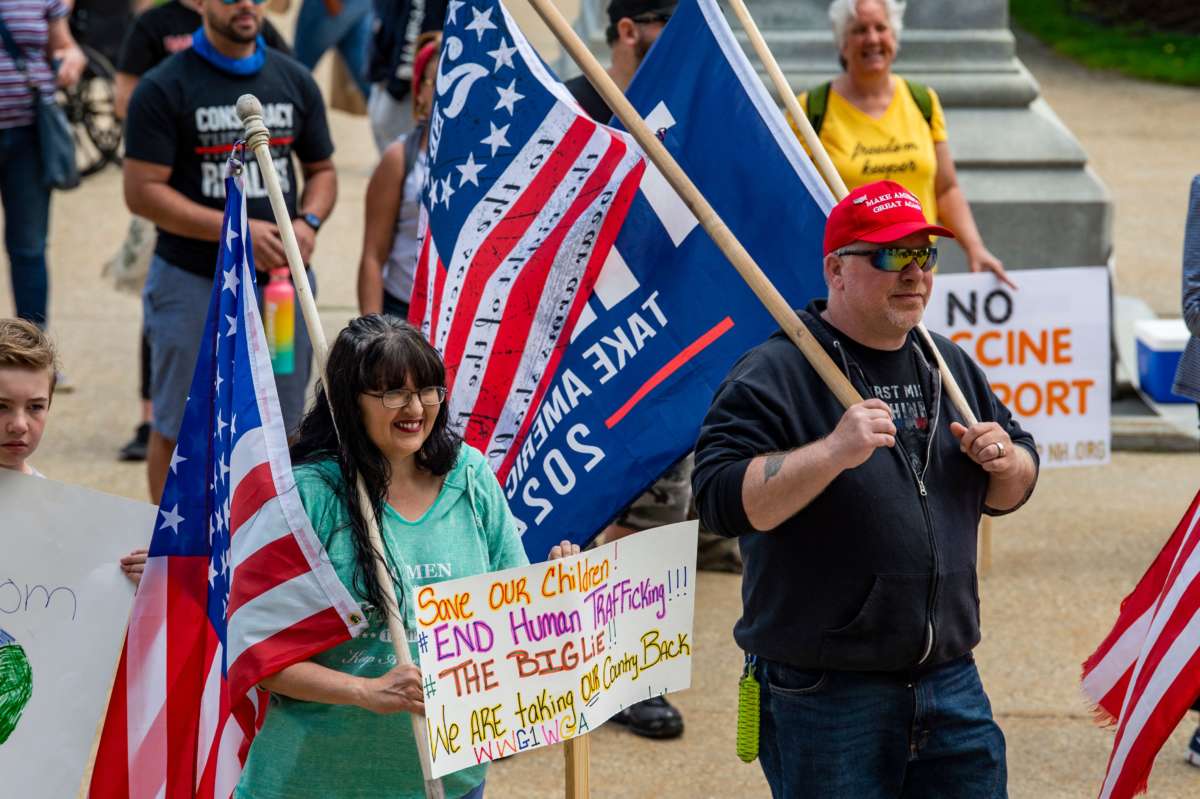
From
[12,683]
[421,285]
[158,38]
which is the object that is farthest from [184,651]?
[158,38]

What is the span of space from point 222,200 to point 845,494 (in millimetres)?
3343

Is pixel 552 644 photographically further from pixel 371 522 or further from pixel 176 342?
pixel 176 342

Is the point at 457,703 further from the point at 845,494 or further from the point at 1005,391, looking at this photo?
the point at 1005,391

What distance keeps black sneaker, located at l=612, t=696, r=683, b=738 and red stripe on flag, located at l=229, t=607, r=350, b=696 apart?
7.09ft

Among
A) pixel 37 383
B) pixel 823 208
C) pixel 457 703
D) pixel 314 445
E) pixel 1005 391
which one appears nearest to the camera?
pixel 457 703

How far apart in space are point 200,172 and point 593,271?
7.42ft

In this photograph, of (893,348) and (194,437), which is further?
(194,437)

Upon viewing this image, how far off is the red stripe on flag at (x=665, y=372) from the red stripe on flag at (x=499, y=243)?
17.1 inches

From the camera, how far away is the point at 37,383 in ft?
12.5

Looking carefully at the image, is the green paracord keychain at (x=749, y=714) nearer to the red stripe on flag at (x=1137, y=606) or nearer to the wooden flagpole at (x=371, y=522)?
the wooden flagpole at (x=371, y=522)

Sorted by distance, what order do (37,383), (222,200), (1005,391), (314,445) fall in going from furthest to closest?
Result: (1005,391), (222,200), (37,383), (314,445)

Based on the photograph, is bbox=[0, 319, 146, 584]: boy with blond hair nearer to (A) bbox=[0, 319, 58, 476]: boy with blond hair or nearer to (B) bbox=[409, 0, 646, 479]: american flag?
(A) bbox=[0, 319, 58, 476]: boy with blond hair

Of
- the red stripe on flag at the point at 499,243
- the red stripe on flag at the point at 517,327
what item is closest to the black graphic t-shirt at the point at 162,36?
the red stripe on flag at the point at 499,243

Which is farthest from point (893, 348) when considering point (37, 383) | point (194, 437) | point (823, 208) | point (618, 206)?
point (37, 383)
